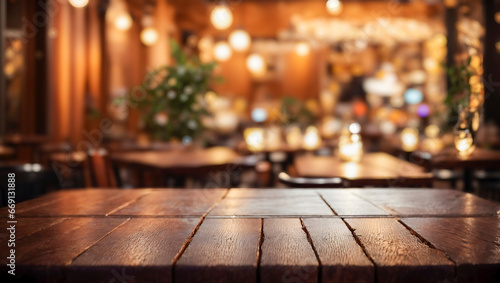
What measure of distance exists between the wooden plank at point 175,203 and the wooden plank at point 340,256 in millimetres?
425

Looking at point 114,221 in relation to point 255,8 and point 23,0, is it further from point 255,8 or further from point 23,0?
point 255,8

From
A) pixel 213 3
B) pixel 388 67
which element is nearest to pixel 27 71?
pixel 213 3

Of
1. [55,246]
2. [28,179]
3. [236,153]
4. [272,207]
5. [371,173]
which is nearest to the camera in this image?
[55,246]

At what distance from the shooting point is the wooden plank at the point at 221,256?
0.87m

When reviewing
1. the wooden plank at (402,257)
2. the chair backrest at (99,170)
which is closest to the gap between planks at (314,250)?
the wooden plank at (402,257)

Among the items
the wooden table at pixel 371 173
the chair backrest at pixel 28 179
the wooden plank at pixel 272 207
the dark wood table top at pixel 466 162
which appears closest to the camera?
the wooden plank at pixel 272 207

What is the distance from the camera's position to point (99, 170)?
2668 mm

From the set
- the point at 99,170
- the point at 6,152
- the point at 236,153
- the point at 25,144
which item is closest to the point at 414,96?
the point at 236,153

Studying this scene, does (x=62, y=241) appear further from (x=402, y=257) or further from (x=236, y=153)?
(x=236, y=153)

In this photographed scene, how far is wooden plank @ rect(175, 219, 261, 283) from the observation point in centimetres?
87

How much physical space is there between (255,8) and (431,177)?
354 inches

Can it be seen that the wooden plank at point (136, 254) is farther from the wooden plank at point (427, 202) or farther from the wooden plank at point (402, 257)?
the wooden plank at point (427, 202)

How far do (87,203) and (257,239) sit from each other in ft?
2.54

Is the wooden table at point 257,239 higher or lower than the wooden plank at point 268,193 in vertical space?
higher
